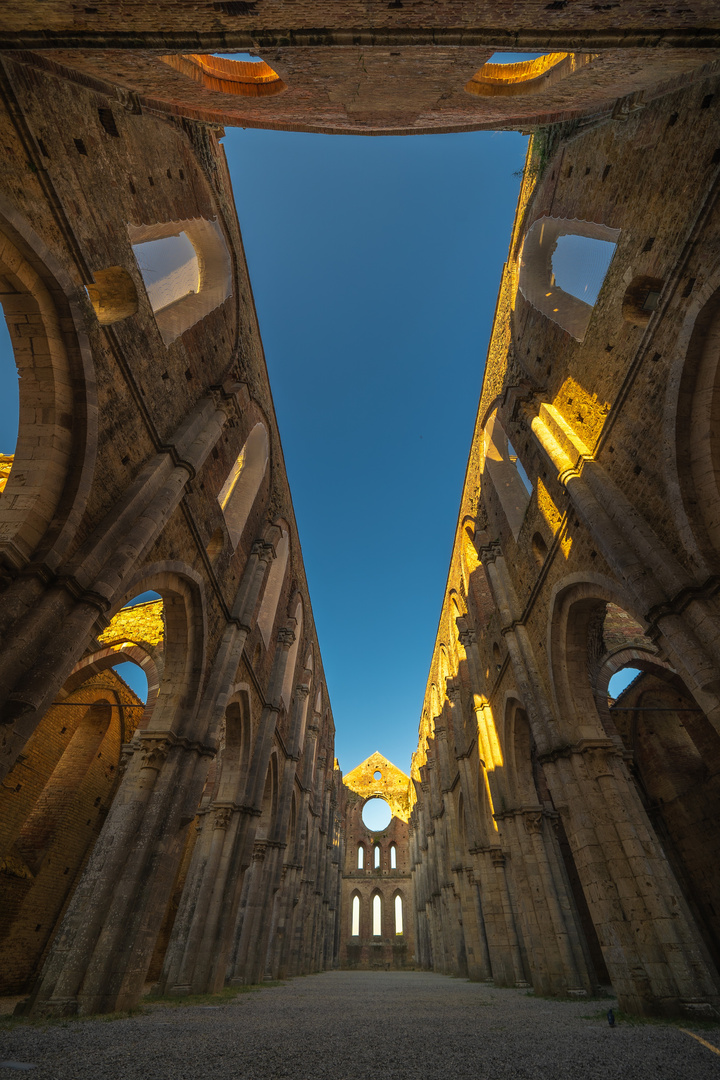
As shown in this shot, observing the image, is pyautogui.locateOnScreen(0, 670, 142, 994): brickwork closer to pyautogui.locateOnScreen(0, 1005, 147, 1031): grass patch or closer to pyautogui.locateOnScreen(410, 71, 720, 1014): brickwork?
pyautogui.locateOnScreen(0, 1005, 147, 1031): grass patch

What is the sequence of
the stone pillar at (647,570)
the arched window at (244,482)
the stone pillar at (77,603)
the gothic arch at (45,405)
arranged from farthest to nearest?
the arched window at (244,482), the gothic arch at (45,405), the stone pillar at (647,570), the stone pillar at (77,603)

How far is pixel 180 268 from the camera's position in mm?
11867

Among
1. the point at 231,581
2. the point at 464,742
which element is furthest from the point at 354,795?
the point at 231,581

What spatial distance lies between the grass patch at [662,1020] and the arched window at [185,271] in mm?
12834

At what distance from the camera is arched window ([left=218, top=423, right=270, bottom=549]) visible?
13312mm

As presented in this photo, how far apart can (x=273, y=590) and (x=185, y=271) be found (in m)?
10.0

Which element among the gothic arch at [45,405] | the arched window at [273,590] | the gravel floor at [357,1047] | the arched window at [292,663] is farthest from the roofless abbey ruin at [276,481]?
the arched window at [292,663]

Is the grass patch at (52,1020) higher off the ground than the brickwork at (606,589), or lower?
lower

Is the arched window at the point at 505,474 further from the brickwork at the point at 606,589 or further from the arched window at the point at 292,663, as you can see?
the arched window at the point at 292,663

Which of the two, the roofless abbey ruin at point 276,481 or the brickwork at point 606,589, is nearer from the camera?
the roofless abbey ruin at point 276,481

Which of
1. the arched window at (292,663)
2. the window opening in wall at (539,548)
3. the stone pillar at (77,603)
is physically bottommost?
the stone pillar at (77,603)

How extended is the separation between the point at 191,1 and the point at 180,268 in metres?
8.77

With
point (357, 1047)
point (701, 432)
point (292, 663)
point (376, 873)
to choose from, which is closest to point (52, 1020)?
point (357, 1047)

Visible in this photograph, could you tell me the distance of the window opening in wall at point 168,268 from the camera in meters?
10.6
